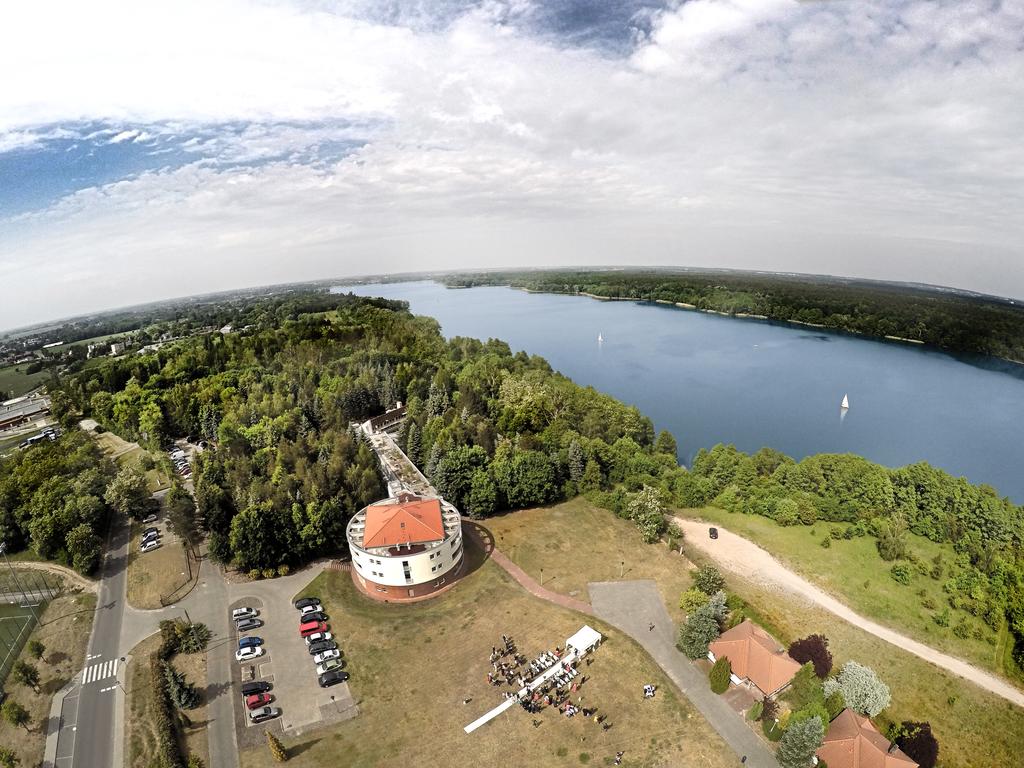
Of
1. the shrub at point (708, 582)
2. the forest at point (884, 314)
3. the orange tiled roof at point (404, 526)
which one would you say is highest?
the forest at point (884, 314)

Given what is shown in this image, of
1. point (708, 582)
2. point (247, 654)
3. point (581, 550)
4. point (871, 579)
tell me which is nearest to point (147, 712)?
point (247, 654)

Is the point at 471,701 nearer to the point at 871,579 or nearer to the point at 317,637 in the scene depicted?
the point at 317,637

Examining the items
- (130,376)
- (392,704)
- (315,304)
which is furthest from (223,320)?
(392,704)

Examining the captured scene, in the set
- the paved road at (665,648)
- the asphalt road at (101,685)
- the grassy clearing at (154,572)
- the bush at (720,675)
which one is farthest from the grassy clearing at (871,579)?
the asphalt road at (101,685)

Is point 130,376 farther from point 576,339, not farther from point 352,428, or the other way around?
point 576,339

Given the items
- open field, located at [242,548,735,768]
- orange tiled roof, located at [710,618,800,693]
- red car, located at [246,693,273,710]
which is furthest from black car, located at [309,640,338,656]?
orange tiled roof, located at [710,618,800,693]

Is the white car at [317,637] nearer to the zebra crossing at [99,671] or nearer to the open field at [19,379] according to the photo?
the zebra crossing at [99,671]

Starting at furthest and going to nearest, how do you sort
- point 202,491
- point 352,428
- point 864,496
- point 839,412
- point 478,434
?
point 839,412
point 352,428
point 478,434
point 864,496
point 202,491

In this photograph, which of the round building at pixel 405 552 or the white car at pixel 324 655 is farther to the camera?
the round building at pixel 405 552
